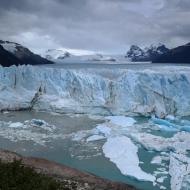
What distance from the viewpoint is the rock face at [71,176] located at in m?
6.25

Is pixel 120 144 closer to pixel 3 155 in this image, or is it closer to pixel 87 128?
pixel 87 128

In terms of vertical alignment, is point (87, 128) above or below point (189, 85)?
below

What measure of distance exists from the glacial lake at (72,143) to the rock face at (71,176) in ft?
3.73

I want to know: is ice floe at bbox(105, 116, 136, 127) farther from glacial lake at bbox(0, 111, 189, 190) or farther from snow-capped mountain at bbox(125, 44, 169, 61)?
snow-capped mountain at bbox(125, 44, 169, 61)

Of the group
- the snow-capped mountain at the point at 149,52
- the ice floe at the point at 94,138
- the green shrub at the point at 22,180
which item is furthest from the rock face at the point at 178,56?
the green shrub at the point at 22,180

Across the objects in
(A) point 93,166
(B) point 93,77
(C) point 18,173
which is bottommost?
(A) point 93,166

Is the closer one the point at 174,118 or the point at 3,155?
the point at 3,155

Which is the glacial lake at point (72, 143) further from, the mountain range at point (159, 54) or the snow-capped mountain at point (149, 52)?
the snow-capped mountain at point (149, 52)

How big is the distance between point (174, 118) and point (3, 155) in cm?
805

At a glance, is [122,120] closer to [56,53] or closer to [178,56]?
[178,56]

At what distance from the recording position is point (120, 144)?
1000 centimetres

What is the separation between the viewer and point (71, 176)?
264 inches

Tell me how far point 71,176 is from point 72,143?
372 centimetres

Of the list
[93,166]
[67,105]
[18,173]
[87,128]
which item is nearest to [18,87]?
[67,105]
